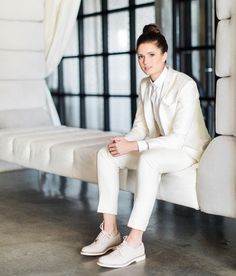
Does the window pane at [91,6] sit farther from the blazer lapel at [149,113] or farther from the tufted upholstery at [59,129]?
the blazer lapel at [149,113]

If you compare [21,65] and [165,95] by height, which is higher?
[21,65]

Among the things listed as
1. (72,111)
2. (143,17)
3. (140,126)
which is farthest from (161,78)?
(72,111)

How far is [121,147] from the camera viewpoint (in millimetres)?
2520

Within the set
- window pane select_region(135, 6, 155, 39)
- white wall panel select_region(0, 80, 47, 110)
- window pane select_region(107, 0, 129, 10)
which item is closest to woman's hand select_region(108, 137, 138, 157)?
white wall panel select_region(0, 80, 47, 110)

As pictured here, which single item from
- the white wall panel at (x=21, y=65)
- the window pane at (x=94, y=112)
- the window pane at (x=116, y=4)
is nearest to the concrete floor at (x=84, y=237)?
the white wall panel at (x=21, y=65)

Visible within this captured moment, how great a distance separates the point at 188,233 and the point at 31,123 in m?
2.41

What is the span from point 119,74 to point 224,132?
3440 millimetres

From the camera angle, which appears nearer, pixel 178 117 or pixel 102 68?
pixel 178 117

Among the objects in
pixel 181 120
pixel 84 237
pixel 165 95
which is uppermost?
pixel 165 95

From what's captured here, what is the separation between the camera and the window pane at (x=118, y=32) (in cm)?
559

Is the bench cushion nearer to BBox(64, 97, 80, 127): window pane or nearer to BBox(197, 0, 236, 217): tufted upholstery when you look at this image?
BBox(197, 0, 236, 217): tufted upholstery

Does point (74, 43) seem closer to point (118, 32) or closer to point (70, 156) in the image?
point (118, 32)

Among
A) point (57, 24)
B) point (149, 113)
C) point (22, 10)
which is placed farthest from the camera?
point (57, 24)

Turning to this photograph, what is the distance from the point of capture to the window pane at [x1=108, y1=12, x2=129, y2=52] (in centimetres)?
559
